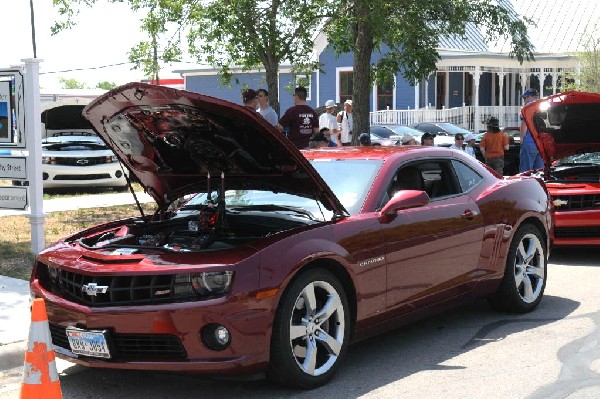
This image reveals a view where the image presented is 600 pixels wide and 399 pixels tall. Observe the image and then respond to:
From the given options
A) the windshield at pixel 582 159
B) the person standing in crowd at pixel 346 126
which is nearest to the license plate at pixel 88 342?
the windshield at pixel 582 159

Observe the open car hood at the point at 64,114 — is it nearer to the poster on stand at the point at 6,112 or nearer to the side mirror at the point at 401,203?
the poster on stand at the point at 6,112

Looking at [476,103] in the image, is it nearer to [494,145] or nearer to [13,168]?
[494,145]

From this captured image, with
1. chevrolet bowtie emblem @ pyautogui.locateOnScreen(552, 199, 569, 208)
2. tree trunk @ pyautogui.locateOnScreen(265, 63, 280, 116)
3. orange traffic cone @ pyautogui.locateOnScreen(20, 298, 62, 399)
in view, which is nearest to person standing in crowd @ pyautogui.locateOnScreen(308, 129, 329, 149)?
chevrolet bowtie emblem @ pyautogui.locateOnScreen(552, 199, 569, 208)

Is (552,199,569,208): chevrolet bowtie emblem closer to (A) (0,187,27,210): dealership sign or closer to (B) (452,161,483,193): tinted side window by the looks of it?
(B) (452,161,483,193): tinted side window

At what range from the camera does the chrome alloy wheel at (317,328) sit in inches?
210

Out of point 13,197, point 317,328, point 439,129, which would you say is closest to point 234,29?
point 13,197

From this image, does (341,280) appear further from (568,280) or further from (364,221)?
(568,280)

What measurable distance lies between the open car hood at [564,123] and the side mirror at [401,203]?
4.55 m

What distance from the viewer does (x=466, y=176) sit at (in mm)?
7172

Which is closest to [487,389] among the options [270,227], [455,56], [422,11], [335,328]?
[335,328]

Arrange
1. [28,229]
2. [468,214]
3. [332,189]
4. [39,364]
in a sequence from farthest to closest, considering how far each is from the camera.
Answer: [28,229]
[468,214]
[332,189]
[39,364]

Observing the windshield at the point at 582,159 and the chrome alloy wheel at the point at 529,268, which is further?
the windshield at the point at 582,159

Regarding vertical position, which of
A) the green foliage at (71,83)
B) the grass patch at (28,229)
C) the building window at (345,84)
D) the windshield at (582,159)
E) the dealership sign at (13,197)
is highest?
the green foliage at (71,83)

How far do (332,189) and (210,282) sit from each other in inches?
62.9
